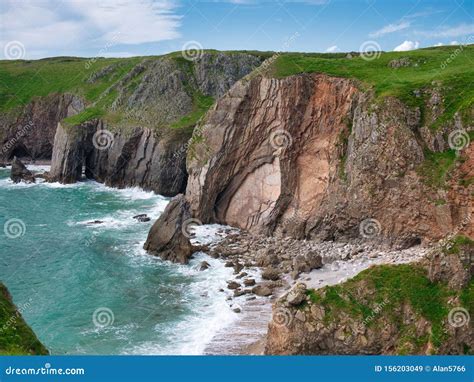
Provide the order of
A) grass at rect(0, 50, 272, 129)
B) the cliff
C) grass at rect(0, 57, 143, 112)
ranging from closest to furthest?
the cliff, grass at rect(0, 50, 272, 129), grass at rect(0, 57, 143, 112)

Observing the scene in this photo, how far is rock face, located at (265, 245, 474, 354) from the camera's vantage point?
23.1 m

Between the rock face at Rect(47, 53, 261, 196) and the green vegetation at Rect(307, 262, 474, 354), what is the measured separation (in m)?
47.6

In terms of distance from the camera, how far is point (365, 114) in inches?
1768

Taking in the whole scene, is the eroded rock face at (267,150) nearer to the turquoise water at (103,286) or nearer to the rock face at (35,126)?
the turquoise water at (103,286)

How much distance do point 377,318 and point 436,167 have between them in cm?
2152

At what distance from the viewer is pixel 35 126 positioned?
338 ft

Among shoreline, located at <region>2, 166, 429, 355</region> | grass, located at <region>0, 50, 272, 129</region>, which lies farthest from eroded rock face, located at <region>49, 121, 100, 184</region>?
shoreline, located at <region>2, 166, 429, 355</region>

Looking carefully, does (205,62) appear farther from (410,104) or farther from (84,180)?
(410,104)

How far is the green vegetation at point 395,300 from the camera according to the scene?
2348cm

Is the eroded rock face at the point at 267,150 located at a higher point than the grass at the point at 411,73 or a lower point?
lower

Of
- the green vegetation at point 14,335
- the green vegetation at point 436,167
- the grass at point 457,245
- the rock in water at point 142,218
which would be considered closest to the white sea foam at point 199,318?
the green vegetation at point 14,335

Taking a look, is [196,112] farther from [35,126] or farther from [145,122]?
[35,126]

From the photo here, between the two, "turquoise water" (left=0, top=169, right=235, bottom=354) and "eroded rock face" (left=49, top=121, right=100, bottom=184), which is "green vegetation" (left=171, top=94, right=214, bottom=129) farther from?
"eroded rock face" (left=49, top=121, right=100, bottom=184)

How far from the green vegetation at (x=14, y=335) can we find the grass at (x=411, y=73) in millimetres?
36026
